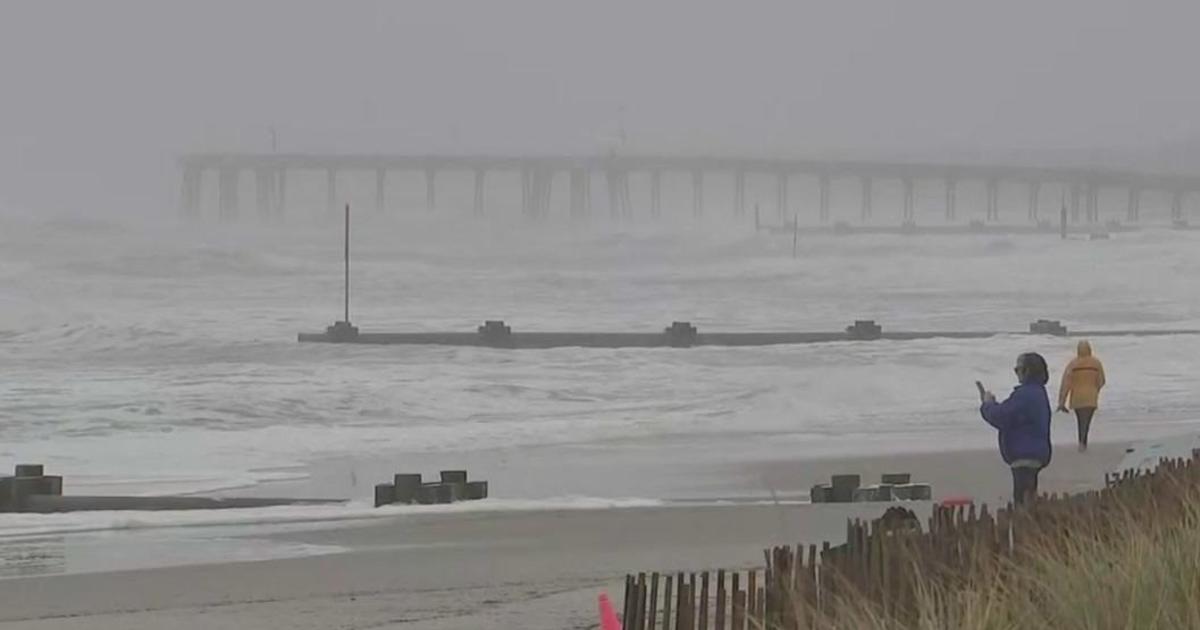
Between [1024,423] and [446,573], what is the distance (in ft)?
10.5

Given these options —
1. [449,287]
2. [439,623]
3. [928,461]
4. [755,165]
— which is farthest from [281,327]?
[755,165]

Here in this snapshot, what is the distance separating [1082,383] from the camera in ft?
56.2

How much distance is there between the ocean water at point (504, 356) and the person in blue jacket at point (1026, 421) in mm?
7470

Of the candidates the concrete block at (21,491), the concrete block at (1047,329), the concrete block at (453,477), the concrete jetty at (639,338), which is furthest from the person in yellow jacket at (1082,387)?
the concrete block at (1047,329)

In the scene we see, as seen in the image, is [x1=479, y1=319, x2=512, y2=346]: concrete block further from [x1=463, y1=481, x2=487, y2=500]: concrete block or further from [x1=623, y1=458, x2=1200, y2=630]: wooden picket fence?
[x1=623, y1=458, x2=1200, y2=630]: wooden picket fence

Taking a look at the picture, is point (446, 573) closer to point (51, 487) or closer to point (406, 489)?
point (406, 489)

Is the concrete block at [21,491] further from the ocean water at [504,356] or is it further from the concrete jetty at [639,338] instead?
the concrete jetty at [639,338]

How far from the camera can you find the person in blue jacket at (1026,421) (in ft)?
34.7

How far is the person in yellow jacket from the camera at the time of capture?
17.1 meters

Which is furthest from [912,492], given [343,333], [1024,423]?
[343,333]

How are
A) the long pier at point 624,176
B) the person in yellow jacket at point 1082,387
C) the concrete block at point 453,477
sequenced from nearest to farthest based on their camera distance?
the concrete block at point 453,477, the person in yellow jacket at point 1082,387, the long pier at point 624,176

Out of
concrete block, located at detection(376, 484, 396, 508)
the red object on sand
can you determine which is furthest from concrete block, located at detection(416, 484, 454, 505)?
the red object on sand

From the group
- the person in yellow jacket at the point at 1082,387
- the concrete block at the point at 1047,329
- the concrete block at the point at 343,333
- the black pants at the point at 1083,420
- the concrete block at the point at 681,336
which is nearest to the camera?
the black pants at the point at 1083,420

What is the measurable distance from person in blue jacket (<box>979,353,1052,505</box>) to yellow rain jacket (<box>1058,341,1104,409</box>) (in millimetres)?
6628
